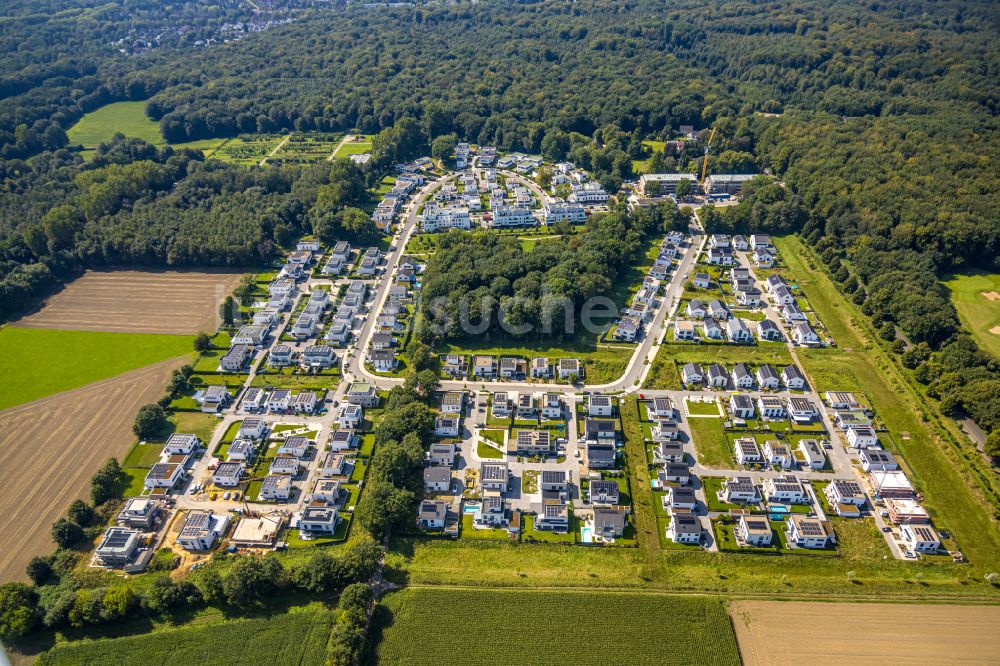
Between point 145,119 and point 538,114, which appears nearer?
point 538,114

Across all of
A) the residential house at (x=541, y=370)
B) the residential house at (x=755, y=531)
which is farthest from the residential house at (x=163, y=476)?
the residential house at (x=755, y=531)

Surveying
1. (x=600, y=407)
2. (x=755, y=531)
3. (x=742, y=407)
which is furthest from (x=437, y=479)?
(x=742, y=407)

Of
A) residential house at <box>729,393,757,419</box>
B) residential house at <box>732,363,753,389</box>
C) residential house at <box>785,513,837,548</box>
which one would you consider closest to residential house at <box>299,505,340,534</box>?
residential house at <box>785,513,837,548</box>

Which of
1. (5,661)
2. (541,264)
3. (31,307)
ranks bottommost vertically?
(31,307)

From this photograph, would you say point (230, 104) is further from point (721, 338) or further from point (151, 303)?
point (721, 338)

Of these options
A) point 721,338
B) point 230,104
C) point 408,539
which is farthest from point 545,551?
point 230,104

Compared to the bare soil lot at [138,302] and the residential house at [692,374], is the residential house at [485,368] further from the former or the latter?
the bare soil lot at [138,302]
